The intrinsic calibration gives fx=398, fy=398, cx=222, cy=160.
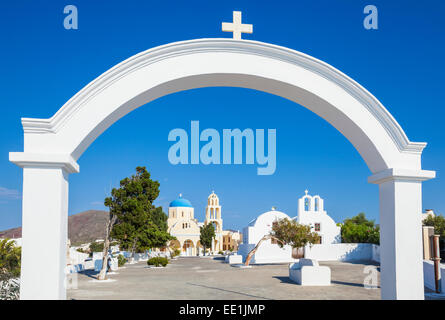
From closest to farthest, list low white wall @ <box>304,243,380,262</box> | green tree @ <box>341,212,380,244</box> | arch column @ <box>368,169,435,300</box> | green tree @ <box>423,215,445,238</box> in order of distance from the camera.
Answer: arch column @ <box>368,169,435,300</box>, green tree @ <box>423,215,445,238</box>, low white wall @ <box>304,243,380,262</box>, green tree @ <box>341,212,380,244</box>

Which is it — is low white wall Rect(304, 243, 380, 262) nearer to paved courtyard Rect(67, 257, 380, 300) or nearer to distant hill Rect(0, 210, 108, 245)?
paved courtyard Rect(67, 257, 380, 300)

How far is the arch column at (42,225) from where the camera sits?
15.7 ft

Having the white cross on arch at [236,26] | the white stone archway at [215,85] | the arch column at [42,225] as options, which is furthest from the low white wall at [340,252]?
the arch column at [42,225]

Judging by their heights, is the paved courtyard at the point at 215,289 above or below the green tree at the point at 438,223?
below

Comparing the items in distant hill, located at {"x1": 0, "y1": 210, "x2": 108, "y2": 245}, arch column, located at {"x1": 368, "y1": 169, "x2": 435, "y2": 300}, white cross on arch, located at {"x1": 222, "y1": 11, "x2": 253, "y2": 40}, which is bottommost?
distant hill, located at {"x1": 0, "y1": 210, "x2": 108, "y2": 245}

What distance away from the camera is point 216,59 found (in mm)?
5559

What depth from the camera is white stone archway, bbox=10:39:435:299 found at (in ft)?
16.0

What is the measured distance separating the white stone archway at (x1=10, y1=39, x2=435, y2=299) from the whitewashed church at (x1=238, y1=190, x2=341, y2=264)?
22.3 meters

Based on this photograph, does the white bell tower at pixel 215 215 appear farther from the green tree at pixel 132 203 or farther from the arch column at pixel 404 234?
the arch column at pixel 404 234

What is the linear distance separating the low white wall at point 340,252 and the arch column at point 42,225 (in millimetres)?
25414

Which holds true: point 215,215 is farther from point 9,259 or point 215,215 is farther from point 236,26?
point 236,26

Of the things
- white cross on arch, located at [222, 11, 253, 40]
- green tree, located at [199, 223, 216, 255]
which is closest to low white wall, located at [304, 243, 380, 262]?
green tree, located at [199, 223, 216, 255]

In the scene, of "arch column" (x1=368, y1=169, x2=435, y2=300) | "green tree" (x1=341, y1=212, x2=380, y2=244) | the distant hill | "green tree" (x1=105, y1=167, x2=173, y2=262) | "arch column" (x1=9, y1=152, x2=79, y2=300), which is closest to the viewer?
"arch column" (x1=9, y1=152, x2=79, y2=300)
